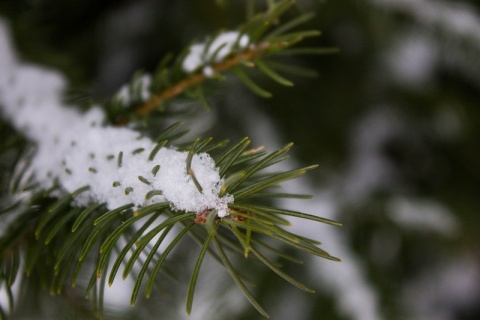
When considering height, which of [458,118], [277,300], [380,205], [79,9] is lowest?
[277,300]

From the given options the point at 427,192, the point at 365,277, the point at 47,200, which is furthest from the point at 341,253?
the point at 47,200

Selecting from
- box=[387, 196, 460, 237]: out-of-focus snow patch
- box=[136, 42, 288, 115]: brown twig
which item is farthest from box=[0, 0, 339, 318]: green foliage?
box=[387, 196, 460, 237]: out-of-focus snow patch

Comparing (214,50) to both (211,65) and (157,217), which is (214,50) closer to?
(211,65)

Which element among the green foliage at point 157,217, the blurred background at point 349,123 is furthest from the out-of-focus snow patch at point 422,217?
the green foliage at point 157,217

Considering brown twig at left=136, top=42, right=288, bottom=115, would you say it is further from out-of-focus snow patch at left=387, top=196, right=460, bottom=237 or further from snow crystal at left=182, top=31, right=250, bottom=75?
out-of-focus snow patch at left=387, top=196, right=460, bottom=237

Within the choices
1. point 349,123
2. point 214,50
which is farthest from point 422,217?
point 214,50

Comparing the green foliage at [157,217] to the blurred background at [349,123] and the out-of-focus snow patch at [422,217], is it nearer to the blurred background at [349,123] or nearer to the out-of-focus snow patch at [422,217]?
the blurred background at [349,123]

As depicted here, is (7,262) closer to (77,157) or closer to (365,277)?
(77,157)
